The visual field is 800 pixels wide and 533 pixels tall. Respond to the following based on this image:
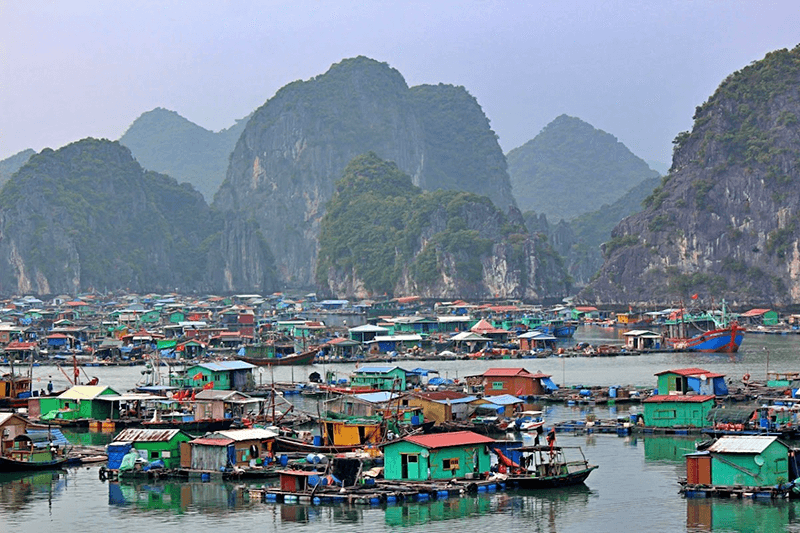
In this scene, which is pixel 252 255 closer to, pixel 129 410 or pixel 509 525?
pixel 129 410

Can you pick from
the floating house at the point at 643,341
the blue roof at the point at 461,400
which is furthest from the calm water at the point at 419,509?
the floating house at the point at 643,341

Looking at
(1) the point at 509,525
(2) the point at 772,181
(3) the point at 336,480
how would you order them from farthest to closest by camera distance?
(2) the point at 772,181, (3) the point at 336,480, (1) the point at 509,525

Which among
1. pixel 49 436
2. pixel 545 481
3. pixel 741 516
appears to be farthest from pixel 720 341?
pixel 741 516

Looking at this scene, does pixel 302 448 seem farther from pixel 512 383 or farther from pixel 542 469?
pixel 512 383

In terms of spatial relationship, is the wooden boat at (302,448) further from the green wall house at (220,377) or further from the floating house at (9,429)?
the green wall house at (220,377)

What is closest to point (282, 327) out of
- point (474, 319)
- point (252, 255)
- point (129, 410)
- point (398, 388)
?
point (474, 319)

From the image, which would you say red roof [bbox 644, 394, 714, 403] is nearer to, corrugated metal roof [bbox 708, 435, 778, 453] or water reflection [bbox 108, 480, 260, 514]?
corrugated metal roof [bbox 708, 435, 778, 453]
